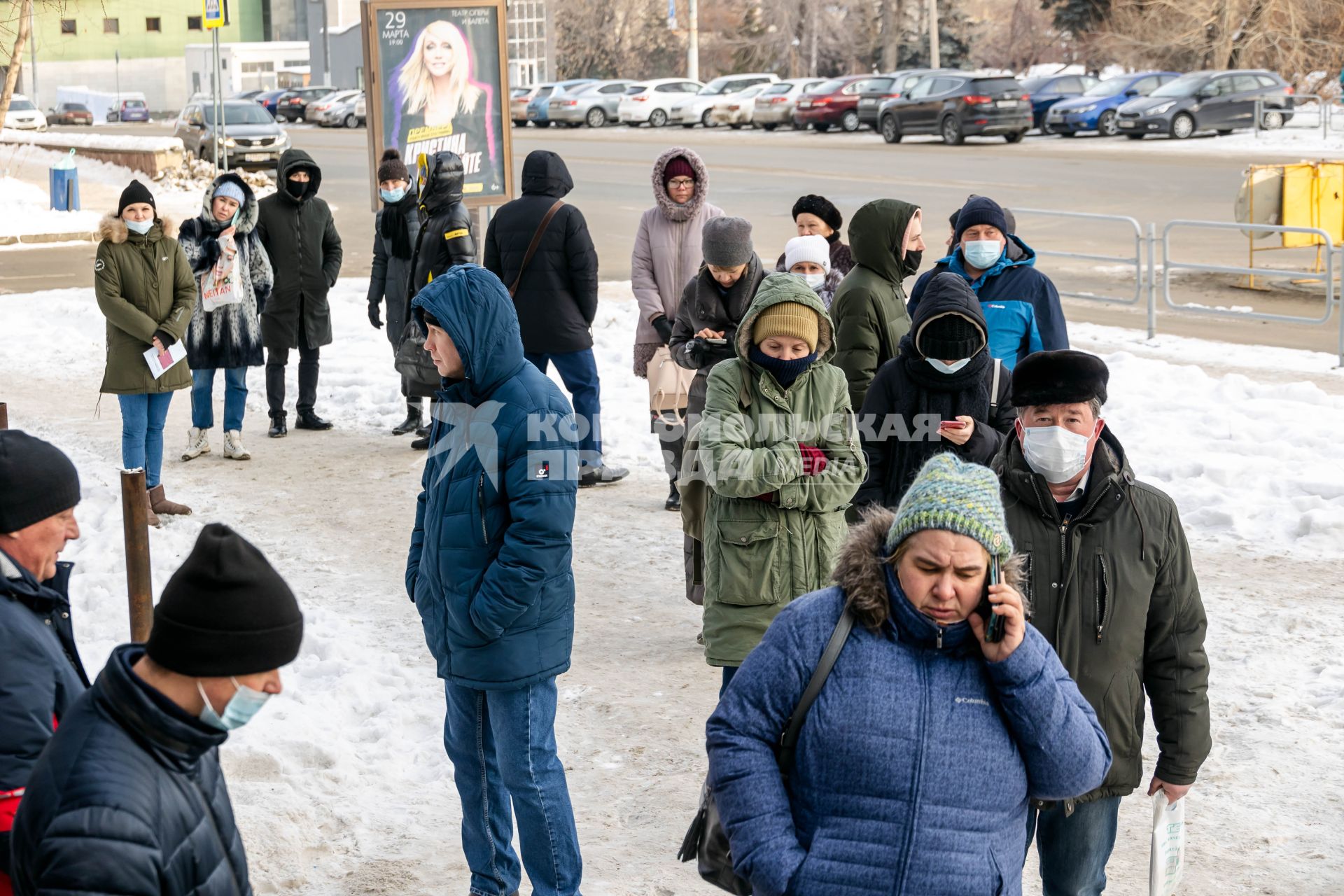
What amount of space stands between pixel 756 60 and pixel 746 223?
61.9 m

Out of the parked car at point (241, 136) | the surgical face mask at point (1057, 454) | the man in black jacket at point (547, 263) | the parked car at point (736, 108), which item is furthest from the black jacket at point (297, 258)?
the parked car at point (736, 108)

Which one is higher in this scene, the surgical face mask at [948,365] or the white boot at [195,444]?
the surgical face mask at [948,365]

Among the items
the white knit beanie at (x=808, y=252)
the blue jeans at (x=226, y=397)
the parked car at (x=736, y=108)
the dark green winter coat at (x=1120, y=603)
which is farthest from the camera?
the parked car at (x=736, y=108)

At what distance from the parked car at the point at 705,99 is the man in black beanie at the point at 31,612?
1733 inches

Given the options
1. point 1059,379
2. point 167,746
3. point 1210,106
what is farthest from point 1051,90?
point 167,746

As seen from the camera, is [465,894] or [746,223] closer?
[465,894]

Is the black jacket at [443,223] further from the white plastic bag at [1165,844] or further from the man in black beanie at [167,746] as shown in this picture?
the man in black beanie at [167,746]

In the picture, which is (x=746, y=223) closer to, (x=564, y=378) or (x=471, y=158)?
(x=564, y=378)

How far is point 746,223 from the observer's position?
6.63 m

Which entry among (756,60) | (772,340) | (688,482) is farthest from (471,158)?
(756,60)

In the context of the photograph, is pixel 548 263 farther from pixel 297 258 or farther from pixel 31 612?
pixel 31 612

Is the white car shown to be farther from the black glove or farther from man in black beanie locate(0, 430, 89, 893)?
man in black beanie locate(0, 430, 89, 893)

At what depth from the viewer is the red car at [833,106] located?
41.3 metres

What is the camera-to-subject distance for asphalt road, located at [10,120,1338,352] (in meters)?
15.7
